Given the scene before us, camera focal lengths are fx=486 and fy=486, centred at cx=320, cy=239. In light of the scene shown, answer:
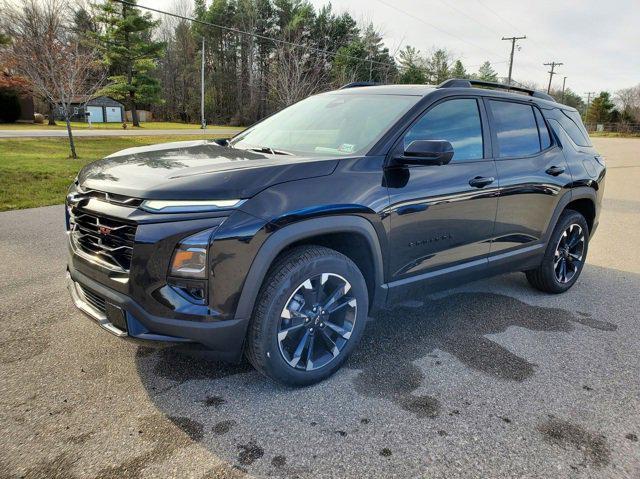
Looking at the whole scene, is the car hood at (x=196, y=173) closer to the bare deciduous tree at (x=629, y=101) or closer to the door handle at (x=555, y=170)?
the door handle at (x=555, y=170)

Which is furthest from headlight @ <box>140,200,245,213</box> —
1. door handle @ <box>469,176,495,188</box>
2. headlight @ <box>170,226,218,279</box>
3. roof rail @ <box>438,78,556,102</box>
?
roof rail @ <box>438,78,556,102</box>

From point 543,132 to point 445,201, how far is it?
1.64m

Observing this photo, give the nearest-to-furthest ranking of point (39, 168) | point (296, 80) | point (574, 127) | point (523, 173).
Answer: point (523, 173)
point (574, 127)
point (39, 168)
point (296, 80)

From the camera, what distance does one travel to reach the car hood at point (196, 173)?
95.2 inches

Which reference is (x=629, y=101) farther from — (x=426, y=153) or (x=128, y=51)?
(x=426, y=153)

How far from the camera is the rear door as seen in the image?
12.3 feet

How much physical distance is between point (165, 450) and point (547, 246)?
3.60 meters

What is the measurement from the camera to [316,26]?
49.2 metres

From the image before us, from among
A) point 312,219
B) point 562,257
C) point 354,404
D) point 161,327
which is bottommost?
point 354,404

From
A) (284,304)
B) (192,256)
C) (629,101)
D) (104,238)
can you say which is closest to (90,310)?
(104,238)

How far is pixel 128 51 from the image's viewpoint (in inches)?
1516

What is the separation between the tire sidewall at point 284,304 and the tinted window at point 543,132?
7.74ft

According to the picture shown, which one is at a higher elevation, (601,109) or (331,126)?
(601,109)

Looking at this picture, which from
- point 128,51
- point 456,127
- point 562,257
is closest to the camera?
point 456,127
